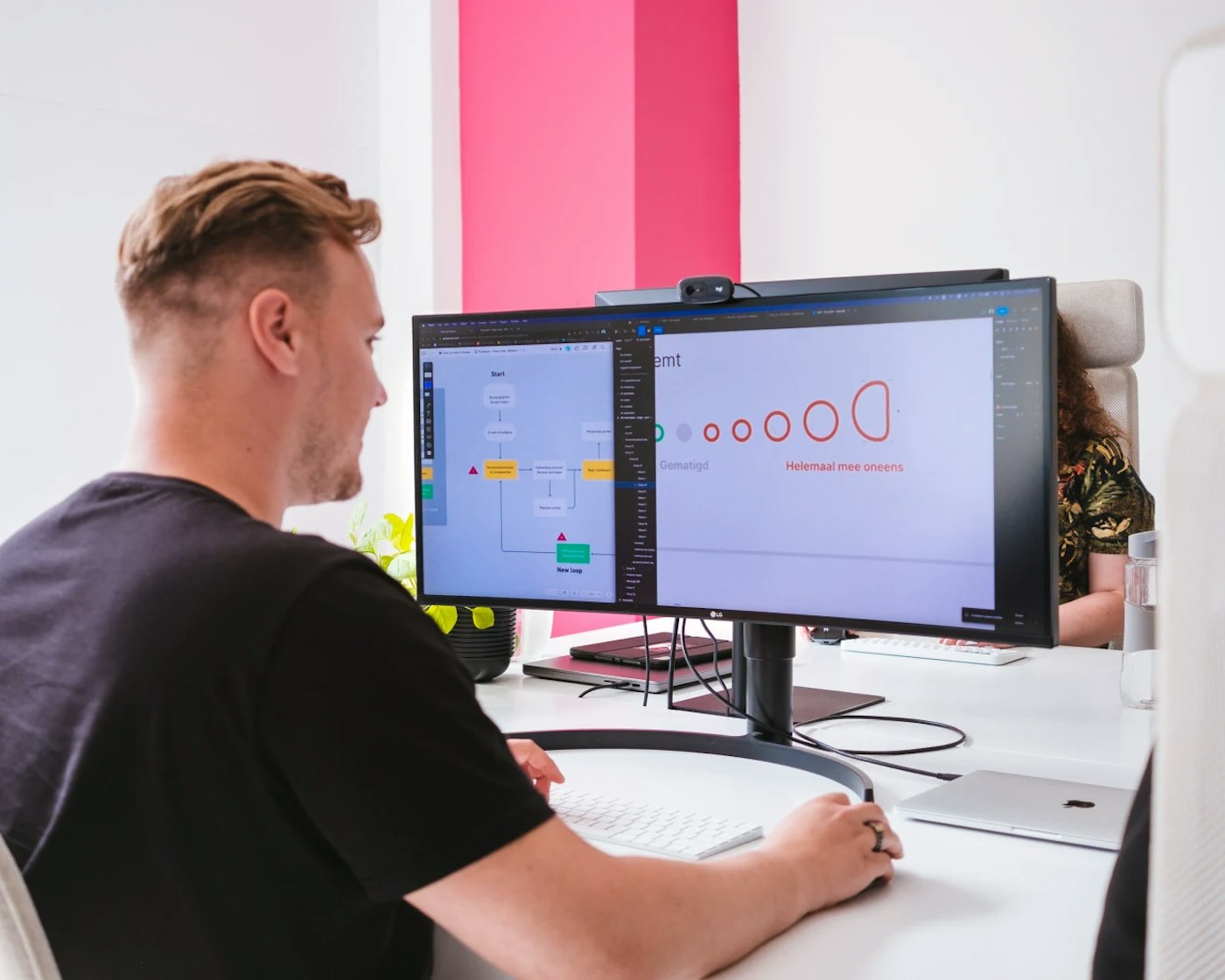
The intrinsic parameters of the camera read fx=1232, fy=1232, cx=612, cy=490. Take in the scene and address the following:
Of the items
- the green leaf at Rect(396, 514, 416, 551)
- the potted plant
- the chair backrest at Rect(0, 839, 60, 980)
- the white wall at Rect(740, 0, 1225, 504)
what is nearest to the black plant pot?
the potted plant

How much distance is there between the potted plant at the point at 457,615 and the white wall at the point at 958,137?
1.82m

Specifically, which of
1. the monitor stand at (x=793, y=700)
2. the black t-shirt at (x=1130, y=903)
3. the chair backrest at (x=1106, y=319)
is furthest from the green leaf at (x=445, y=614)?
the chair backrest at (x=1106, y=319)

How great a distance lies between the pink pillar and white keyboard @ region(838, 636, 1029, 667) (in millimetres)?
1508

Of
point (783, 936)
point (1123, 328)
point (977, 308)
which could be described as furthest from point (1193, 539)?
point (1123, 328)

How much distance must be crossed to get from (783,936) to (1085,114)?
2823 mm

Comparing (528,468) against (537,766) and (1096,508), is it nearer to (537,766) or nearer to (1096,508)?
(537,766)

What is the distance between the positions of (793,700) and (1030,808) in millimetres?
497

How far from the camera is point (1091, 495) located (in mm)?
2451

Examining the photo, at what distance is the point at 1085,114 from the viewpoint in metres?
3.16

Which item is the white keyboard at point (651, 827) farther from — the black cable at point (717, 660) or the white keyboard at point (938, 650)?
the white keyboard at point (938, 650)

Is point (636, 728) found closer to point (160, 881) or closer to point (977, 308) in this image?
point (977, 308)

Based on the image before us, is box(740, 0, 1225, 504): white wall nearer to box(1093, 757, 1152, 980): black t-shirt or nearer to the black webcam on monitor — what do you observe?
the black webcam on monitor

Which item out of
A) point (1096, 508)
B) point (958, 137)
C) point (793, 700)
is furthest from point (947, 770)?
point (958, 137)

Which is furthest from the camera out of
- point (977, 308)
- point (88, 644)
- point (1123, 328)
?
point (1123, 328)
